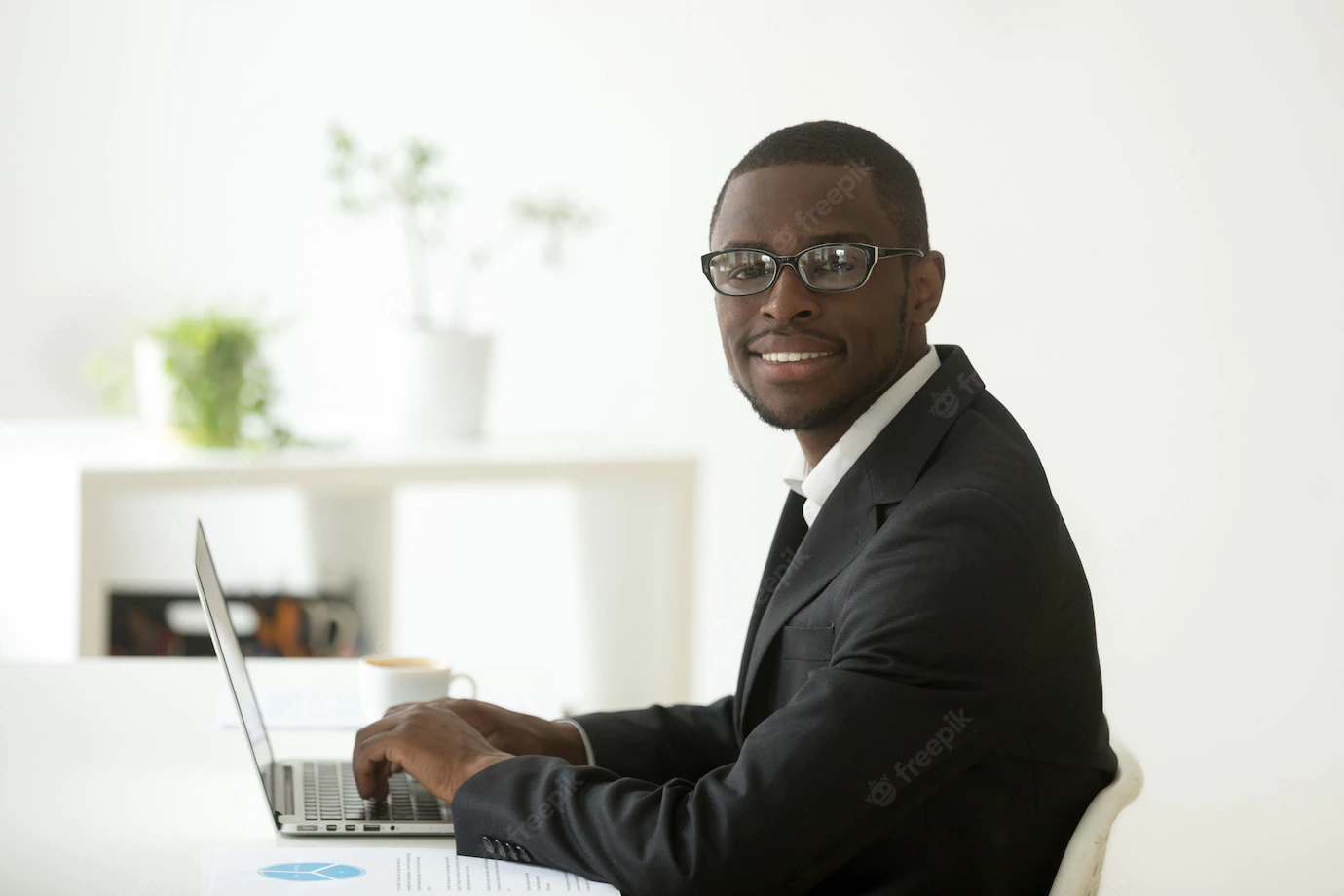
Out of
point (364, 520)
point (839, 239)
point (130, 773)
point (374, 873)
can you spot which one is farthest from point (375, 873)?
point (364, 520)

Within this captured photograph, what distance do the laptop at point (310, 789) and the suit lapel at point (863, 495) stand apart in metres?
0.33

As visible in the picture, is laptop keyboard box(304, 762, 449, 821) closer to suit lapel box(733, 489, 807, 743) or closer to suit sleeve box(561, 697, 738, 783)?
suit sleeve box(561, 697, 738, 783)

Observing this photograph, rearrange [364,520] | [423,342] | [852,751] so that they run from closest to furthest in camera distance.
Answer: [852,751], [423,342], [364,520]

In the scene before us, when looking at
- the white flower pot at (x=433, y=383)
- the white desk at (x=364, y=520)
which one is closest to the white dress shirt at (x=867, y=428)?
the white desk at (x=364, y=520)

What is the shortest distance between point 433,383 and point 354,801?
2.06 m

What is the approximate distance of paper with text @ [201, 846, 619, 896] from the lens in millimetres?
1067

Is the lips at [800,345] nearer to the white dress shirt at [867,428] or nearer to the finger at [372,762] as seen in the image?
the white dress shirt at [867,428]

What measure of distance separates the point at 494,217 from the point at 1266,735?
2.43 m

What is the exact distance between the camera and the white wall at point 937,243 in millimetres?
3332

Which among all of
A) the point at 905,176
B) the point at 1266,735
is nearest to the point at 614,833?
the point at 905,176

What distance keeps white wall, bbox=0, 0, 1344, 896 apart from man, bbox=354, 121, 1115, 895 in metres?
2.05

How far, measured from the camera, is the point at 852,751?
1.06 meters

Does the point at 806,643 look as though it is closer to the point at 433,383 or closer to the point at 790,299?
the point at 790,299

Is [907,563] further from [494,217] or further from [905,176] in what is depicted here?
[494,217]
